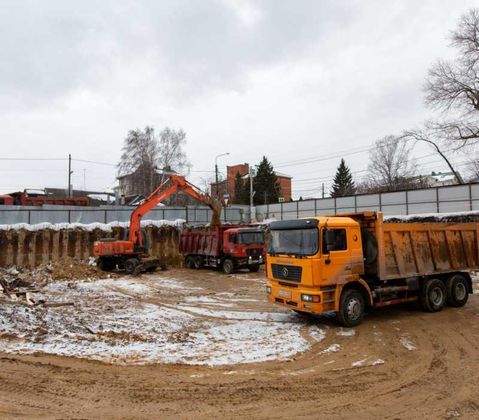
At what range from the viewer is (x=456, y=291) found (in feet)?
39.8

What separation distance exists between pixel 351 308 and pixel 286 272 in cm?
171

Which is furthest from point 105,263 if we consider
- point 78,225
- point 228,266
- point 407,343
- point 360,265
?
point 407,343

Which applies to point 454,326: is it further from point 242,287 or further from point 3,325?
point 3,325

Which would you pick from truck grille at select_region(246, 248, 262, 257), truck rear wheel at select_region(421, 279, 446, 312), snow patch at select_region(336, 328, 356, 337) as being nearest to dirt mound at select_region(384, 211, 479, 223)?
truck grille at select_region(246, 248, 262, 257)

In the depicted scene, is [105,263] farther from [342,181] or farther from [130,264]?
[342,181]

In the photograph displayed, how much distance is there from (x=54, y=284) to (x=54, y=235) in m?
10.4

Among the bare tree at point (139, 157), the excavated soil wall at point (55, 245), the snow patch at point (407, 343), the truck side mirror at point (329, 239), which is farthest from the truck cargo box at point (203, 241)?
the bare tree at point (139, 157)

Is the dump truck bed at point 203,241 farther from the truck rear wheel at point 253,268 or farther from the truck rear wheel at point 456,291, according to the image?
the truck rear wheel at point 456,291

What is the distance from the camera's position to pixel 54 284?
59.1 ft

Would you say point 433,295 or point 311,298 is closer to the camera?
point 311,298

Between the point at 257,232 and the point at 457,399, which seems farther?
the point at 257,232

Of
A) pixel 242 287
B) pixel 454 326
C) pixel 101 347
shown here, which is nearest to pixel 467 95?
pixel 242 287

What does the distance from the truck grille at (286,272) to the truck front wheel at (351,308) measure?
1158 millimetres

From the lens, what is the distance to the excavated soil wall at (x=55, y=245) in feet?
86.2
